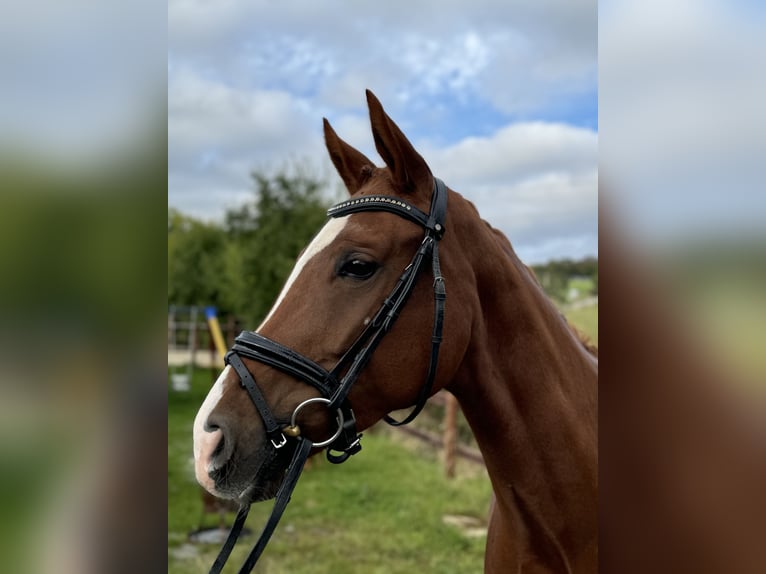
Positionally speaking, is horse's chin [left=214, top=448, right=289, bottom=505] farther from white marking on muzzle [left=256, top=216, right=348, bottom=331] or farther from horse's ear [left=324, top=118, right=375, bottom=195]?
horse's ear [left=324, top=118, right=375, bottom=195]

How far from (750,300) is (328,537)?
24.7ft

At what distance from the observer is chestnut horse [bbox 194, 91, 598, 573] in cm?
199

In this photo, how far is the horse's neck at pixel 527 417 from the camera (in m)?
2.21

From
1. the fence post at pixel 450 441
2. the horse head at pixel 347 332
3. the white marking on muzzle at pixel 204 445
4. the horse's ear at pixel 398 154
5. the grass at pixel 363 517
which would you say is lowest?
the grass at pixel 363 517

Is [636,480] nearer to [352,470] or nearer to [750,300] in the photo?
[750,300]

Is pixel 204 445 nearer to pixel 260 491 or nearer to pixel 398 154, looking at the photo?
pixel 260 491

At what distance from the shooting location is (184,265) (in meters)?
23.2

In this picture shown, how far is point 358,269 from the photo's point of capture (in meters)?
2.09

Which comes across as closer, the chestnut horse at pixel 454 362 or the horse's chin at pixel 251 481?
the horse's chin at pixel 251 481

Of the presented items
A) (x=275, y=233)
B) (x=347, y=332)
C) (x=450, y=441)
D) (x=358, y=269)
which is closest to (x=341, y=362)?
(x=347, y=332)

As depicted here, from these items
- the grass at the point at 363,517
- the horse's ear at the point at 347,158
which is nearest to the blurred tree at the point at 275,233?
the grass at the point at 363,517

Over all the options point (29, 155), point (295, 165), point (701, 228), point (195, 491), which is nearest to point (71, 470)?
point (29, 155)

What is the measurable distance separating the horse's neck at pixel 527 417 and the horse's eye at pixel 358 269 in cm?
45

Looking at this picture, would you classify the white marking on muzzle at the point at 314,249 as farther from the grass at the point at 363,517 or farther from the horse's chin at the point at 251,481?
the grass at the point at 363,517
